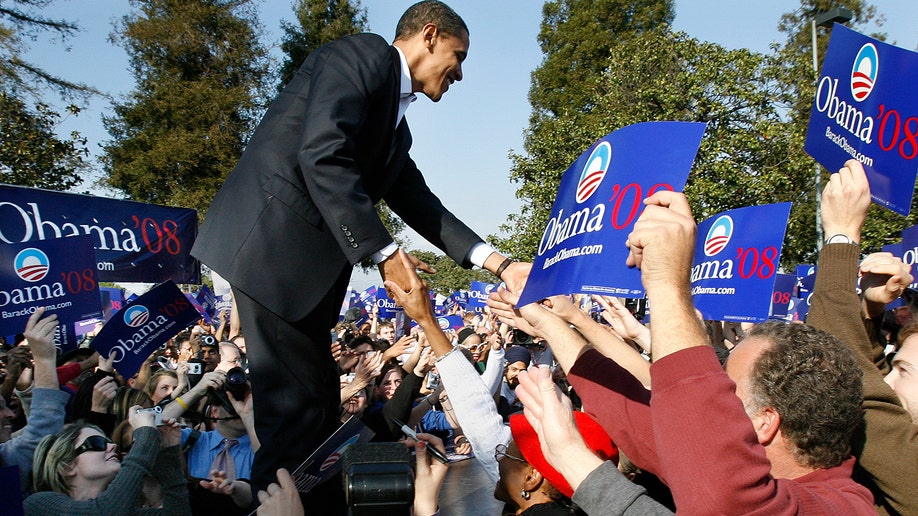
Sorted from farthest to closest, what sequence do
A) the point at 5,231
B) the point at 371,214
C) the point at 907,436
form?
1. the point at 5,231
2. the point at 371,214
3. the point at 907,436

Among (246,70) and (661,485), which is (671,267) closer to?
(661,485)

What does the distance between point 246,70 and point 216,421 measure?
2508 cm

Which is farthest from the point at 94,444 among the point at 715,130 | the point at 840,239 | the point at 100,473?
the point at 715,130

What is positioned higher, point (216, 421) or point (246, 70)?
point (246, 70)

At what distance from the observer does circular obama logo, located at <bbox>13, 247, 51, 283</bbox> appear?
586 cm

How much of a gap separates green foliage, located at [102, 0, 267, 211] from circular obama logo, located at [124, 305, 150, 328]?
20.6 m

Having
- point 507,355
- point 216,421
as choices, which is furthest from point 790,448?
point 507,355

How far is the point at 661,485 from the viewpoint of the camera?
8.99 ft

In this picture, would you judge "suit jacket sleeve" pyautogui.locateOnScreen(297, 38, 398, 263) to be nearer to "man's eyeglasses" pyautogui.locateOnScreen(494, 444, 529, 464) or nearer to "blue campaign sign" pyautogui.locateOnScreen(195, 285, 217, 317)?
"man's eyeglasses" pyautogui.locateOnScreen(494, 444, 529, 464)

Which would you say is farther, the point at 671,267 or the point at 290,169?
the point at 290,169

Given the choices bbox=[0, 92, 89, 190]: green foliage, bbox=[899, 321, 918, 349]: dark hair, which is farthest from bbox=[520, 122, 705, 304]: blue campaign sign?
bbox=[0, 92, 89, 190]: green foliage

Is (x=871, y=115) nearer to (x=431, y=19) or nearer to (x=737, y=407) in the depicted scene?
(x=431, y=19)

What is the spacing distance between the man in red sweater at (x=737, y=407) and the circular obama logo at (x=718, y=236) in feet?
11.1

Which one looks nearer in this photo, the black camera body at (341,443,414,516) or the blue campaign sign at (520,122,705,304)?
the black camera body at (341,443,414,516)
